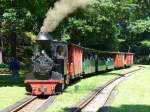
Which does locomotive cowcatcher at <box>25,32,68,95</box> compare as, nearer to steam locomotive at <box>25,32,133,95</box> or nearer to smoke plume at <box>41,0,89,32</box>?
steam locomotive at <box>25,32,133,95</box>

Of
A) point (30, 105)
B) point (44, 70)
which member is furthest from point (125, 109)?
point (44, 70)

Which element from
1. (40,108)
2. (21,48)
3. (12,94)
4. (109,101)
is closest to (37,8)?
(12,94)

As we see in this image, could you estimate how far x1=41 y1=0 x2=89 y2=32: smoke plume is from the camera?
86.1 ft

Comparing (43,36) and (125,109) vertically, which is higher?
(43,36)

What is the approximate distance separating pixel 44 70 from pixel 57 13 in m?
5.34

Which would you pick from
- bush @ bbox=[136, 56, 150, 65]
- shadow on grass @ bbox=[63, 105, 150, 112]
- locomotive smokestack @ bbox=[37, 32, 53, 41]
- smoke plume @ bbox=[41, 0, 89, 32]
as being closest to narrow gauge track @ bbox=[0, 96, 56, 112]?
shadow on grass @ bbox=[63, 105, 150, 112]

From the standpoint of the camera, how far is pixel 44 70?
24406 mm

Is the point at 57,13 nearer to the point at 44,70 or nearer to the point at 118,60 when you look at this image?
the point at 44,70

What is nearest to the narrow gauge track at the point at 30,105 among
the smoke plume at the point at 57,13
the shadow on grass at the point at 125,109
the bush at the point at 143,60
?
the shadow on grass at the point at 125,109

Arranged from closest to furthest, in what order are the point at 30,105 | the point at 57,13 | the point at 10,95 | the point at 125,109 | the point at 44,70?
the point at 125,109 < the point at 30,105 < the point at 44,70 < the point at 10,95 < the point at 57,13

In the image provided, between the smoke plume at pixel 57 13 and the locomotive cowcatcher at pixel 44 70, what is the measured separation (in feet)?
4.63

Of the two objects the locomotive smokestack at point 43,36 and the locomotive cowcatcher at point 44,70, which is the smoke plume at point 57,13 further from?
the locomotive cowcatcher at point 44,70

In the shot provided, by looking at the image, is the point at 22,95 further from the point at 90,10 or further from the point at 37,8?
the point at 90,10

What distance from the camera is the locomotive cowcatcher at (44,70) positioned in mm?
24281
